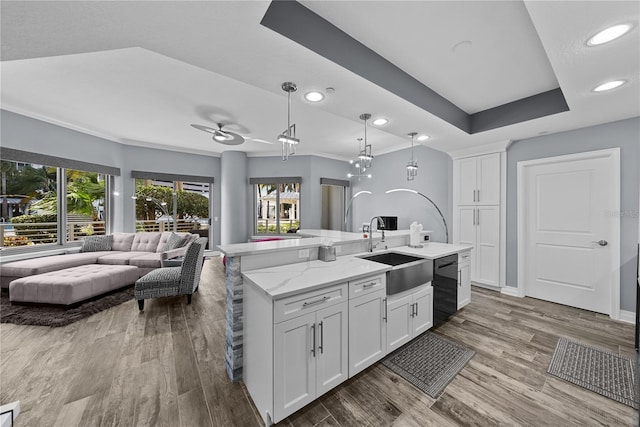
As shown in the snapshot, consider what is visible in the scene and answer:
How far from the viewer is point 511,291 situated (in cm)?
369

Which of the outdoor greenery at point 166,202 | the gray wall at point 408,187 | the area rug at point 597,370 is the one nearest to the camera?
the area rug at point 597,370

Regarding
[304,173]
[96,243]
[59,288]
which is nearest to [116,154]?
[96,243]

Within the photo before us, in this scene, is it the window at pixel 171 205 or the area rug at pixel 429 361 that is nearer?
the area rug at pixel 429 361

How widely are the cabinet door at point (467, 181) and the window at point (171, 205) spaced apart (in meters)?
6.13

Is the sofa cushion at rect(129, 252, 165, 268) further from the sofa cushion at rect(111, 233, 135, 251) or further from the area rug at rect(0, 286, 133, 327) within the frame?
the sofa cushion at rect(111, 233, 135, 251)

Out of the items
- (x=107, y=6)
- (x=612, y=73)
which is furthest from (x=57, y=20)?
(x=612, y=73)

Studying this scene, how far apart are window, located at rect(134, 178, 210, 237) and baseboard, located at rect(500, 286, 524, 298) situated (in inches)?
267

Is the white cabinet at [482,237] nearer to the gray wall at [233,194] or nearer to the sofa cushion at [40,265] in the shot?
the gray wall at [233,194]

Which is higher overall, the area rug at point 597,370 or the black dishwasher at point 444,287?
the black dishwasher at point 444,287

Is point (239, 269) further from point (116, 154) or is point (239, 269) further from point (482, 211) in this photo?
point (116, 154)

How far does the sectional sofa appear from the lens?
3035 millimetres

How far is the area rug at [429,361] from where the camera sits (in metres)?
1.85

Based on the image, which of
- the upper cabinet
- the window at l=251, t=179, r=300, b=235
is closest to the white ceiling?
the upper cabinet

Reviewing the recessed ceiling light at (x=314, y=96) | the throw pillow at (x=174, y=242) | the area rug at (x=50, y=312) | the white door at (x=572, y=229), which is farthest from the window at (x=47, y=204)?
the white door at (x=572, y=229)
